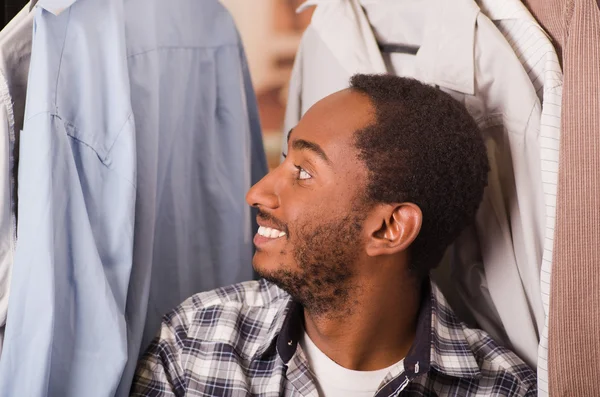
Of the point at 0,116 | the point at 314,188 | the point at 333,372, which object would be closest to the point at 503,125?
the point at 314,188

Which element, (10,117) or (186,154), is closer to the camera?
(10,117)

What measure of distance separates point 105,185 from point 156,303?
29 centimetres

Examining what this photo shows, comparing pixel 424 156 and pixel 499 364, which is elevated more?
pixel 424 156

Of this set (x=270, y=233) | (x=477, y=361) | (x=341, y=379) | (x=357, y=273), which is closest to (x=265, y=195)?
(x=270, y=233)

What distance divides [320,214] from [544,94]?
13.5 inches

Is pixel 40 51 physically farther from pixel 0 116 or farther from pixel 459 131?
pixel 459 131

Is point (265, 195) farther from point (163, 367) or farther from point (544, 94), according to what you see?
point (544, 94)

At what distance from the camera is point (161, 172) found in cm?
117

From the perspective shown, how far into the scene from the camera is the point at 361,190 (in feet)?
3.41

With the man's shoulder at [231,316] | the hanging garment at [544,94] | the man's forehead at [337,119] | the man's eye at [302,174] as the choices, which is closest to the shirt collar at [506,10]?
the hanging garment at [544,94]

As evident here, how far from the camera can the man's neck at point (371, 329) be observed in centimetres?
108

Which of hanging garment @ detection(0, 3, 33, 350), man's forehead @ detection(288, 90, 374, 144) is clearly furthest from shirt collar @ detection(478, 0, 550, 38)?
hanging garment @ detection(0, 3, 33, 350)

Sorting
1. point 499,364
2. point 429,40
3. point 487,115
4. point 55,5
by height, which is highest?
point 55,5

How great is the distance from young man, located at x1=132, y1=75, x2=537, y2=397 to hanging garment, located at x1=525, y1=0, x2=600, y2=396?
0.49 feet
